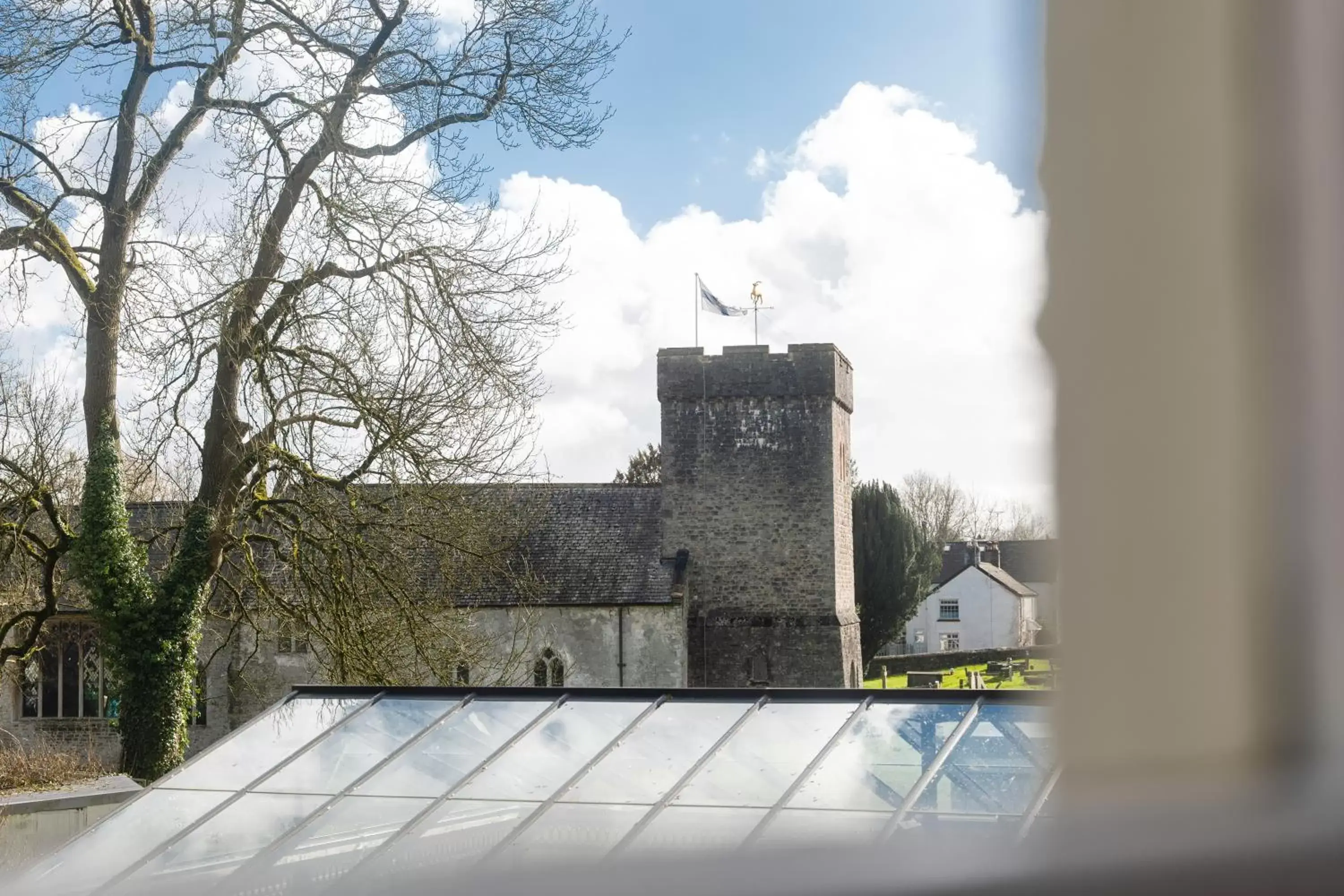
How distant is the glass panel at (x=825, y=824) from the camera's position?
4629 millimetres

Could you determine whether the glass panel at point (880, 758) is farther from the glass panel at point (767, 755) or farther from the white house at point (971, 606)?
the white house at point (971, 606)

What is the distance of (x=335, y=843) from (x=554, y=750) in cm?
114

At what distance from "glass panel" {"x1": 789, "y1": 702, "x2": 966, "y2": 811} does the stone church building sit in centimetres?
1463

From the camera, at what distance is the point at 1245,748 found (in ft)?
3.79

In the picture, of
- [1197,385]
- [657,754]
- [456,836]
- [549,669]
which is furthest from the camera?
[549,669]

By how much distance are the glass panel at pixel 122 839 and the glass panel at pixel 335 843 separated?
2.34 feet

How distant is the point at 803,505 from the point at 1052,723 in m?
21.9

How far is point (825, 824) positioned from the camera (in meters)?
4.85

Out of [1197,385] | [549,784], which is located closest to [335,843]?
[549,784]

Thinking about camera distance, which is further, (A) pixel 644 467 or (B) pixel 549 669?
(A) pixel 644 467

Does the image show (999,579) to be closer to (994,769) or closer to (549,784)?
(994,769)

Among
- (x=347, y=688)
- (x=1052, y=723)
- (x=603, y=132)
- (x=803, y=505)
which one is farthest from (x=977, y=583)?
(x=1052, y=723)

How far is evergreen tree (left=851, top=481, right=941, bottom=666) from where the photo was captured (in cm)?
2802

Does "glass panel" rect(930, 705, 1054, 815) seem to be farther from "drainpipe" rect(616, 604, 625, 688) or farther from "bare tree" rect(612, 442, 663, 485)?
"bare tree" rect(612, 442, 663, 485)
